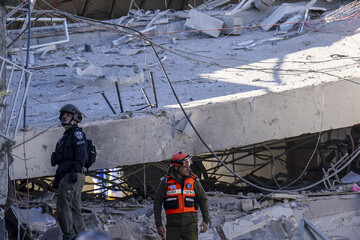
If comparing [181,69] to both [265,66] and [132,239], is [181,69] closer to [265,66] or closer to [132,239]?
[265,66]

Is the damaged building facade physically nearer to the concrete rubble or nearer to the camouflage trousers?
Answer: the concrete rubble

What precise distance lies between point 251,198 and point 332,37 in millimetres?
4652

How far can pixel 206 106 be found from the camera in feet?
29.1

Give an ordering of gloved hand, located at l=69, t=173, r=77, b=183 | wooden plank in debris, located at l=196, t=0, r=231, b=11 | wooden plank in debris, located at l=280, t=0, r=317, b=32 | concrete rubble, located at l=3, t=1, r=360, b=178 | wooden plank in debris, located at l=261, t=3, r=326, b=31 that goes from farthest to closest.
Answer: wooden plank in debris, located at l=196, t=0, r=231, b=11 → wooden plank in debris, located at l=261, t=3, r=326, b=31 → wooden plank in debris, located at l=280, t=0, r=317, b=32 → concrete rubble, located at l=3, t=1, r=360, b=178 → gloved hand, located at l=69, t=173, r=77, b=183

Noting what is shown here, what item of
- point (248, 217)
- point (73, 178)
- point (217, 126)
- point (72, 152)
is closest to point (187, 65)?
point (217, 126)

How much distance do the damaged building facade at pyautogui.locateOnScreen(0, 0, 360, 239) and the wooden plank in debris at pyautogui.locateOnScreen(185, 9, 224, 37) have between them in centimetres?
3

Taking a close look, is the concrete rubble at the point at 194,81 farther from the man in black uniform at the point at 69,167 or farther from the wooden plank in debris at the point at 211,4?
the man in black uniform at the point at 69,167

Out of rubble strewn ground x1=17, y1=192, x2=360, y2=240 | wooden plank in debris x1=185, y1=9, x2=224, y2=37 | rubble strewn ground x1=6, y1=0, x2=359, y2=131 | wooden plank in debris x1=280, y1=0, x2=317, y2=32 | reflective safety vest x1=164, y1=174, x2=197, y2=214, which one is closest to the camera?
reflective safety vest x1=164, y1=174, x2=197, y2=214

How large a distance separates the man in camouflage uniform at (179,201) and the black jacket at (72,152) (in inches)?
36.7

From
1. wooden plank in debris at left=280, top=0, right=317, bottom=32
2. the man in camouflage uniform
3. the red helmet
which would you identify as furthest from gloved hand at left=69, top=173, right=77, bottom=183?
wooden plank in debris at left=280, top=0, right=317, bottom=32

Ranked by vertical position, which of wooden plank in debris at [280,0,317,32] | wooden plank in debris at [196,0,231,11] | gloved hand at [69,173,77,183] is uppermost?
wooden plank in debris at [196,0,231,11]

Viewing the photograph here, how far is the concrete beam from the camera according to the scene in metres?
8.28

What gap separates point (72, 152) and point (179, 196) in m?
1.28

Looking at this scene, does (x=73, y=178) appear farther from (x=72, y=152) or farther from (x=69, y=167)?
(x=72, y=152)
